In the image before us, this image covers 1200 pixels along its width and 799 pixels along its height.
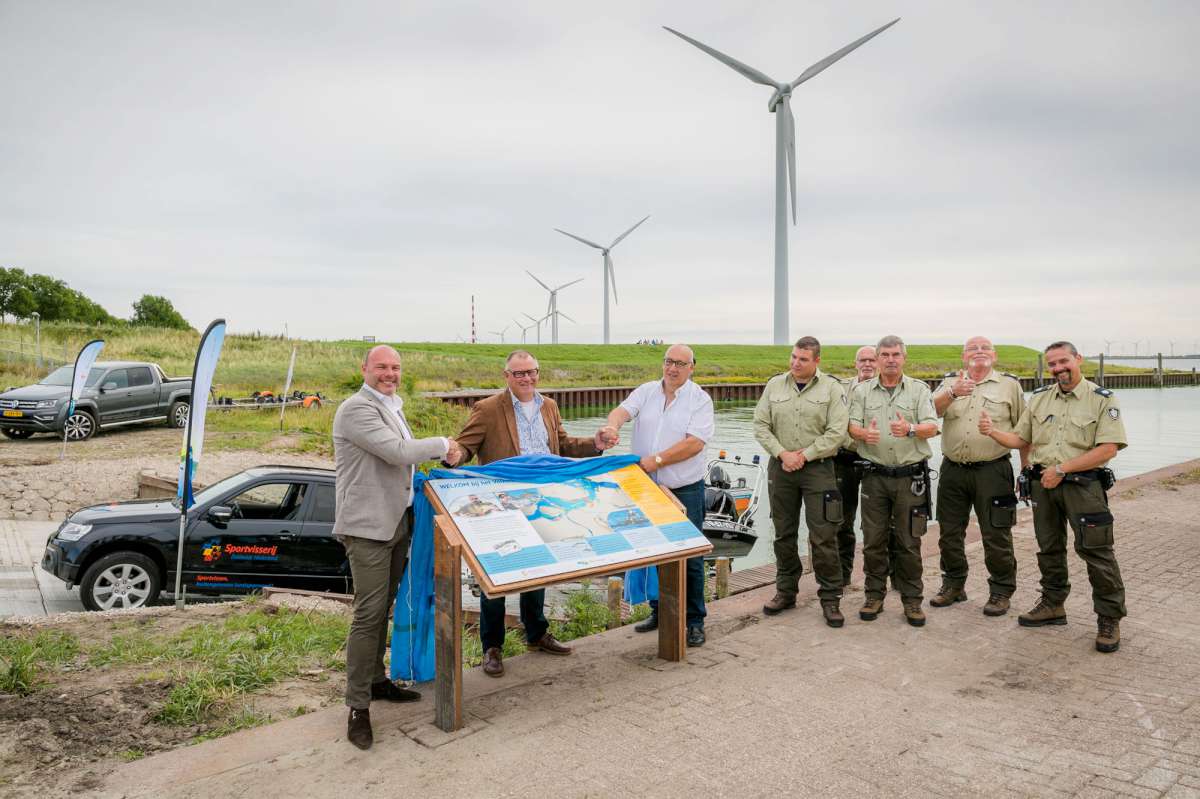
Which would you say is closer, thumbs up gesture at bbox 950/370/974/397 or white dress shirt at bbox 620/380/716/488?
Answer: white dress shirt at bbox 620/380/716/488

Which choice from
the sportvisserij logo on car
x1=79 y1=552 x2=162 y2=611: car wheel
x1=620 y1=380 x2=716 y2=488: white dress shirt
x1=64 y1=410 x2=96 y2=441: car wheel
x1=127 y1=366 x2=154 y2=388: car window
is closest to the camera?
x1=620 y1=380 x2=716 y2=488: white dress shirt

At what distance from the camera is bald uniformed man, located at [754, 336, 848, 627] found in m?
6.55

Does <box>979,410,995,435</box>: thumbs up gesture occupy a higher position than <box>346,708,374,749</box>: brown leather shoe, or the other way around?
<box>979,410,995,435</box>: thumbs up gesture

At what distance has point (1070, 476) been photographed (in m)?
6.12

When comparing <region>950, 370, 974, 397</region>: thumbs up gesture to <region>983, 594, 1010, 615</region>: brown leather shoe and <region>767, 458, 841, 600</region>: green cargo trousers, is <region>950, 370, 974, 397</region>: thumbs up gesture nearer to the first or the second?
<region>767, 458, 841, 600</region>: green cargo trousers

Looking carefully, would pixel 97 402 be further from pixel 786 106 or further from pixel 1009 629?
pixel 786 106

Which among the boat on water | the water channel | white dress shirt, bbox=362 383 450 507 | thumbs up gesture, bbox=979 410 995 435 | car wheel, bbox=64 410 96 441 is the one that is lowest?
the water channel

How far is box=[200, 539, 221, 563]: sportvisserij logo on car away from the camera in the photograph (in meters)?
8.72

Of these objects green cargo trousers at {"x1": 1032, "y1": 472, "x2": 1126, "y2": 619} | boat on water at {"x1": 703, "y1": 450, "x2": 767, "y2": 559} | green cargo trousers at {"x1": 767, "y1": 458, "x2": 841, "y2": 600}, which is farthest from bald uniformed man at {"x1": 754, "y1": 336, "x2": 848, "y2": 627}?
boat on water at {"x1": 703, "y1": 450, "x2": 767, "y2": 559}

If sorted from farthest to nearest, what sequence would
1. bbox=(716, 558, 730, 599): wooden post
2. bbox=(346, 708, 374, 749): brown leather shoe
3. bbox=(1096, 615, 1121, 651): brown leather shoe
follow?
bbox=(716, 558, 730, 599): wooden post, bbox=(1096, 615, 1121, 651): brown leather shoe, bbox=(346, 708, 374, 749): brown leather shoe

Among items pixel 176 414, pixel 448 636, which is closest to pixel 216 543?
pixel 448 636

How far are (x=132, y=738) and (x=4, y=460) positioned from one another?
14712 millimetres

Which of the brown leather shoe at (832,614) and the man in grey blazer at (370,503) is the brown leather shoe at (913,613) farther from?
the man in grey blazer at (370,503)

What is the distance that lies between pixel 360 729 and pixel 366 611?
0.61 metres
